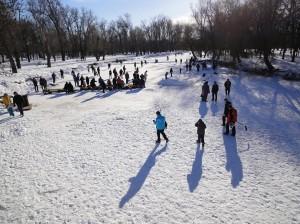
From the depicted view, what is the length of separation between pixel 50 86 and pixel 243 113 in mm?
19972

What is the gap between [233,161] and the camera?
1001cm

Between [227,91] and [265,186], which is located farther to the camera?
[227,91]

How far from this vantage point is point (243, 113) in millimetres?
16750

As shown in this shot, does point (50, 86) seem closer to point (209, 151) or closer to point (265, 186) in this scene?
point (209, 151)

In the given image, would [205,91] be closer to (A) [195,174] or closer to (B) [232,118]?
(B) [232,118]

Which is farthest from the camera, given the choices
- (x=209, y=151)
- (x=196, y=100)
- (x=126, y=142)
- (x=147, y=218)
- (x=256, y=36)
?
(x=256, y=36)

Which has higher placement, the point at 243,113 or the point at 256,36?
the point at 256,36

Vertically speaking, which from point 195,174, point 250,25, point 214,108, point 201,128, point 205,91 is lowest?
point 195,174

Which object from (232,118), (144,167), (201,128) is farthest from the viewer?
(232,118)

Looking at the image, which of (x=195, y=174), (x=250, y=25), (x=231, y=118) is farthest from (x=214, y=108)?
(x=250, y=25)

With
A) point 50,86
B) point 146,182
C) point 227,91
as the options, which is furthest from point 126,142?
point 50,86

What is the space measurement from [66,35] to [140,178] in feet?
254

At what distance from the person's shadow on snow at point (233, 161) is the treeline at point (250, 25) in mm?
25659

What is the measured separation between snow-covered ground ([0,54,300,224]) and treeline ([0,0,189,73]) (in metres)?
20.5
